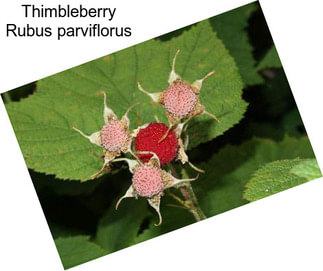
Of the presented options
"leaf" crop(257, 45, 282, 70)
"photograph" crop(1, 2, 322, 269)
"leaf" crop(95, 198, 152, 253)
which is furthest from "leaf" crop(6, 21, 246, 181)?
"leaf" crop(257, 45, 282, 70)

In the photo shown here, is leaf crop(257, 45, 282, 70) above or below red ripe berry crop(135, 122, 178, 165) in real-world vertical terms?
above

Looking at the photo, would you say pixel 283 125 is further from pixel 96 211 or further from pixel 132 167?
pixel 132 167

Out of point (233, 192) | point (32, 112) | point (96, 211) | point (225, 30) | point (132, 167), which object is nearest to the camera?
point (132, 167)

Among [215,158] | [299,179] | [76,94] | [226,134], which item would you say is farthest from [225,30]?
[299,179]

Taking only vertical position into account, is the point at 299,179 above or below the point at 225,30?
below

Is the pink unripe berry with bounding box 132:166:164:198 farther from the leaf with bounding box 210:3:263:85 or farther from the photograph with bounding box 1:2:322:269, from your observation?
→ the leaf with bounding box 210:3:263:85

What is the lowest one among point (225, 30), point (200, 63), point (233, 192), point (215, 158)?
point (233, 192)
